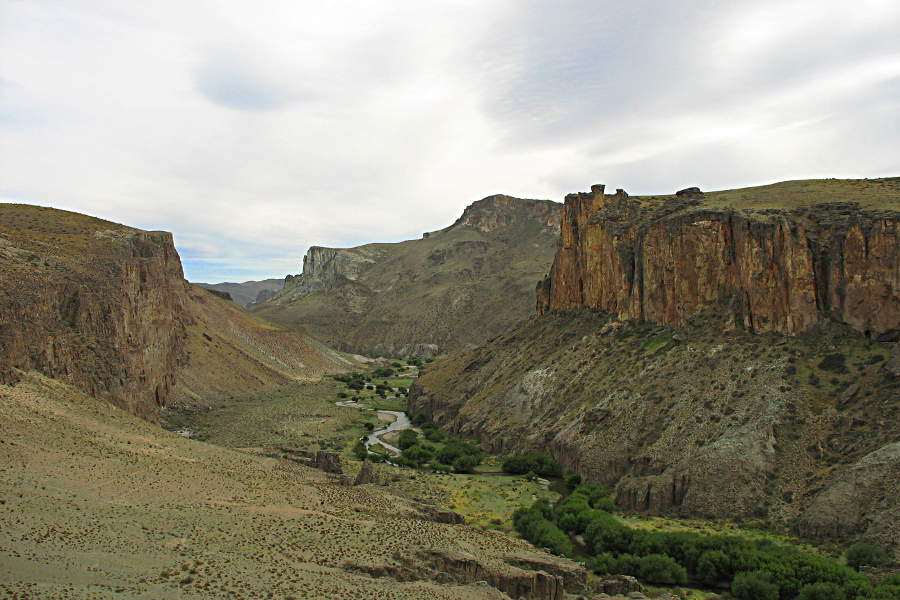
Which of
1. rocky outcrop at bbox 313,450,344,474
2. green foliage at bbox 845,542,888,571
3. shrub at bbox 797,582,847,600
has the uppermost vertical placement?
rocky outcrop at bbox 313,450,344,474

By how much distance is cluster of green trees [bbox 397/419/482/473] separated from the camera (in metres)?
54.8

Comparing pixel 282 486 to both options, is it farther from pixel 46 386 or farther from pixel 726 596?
pixel 726 596

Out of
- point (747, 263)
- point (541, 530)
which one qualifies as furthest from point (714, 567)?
point (747, 263)

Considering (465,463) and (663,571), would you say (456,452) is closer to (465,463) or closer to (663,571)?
(465,463)

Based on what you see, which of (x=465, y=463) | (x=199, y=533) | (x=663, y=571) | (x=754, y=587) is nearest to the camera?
(x=199, y=533)

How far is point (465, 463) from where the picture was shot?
54500 mm

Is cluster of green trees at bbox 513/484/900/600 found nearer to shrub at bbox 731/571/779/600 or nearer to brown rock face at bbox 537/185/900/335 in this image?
shrub at bbox 731/571/779/600

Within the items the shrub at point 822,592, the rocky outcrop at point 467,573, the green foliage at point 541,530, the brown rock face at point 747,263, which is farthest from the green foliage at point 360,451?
the shrub at point 822,592

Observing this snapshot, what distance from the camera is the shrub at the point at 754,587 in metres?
28.7

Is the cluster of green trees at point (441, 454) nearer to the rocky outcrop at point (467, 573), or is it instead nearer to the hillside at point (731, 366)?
the hillside at point (731, 366)

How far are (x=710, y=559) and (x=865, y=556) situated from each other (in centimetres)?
650

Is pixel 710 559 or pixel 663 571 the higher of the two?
pixel 710 559

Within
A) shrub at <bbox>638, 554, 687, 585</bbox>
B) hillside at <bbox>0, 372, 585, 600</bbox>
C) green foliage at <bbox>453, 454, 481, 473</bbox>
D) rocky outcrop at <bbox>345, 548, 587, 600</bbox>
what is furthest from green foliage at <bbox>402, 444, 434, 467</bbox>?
rocky outcrop at <bbox>345, 548, 587, 600</bbox>

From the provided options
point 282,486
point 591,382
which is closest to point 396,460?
point 591,382
